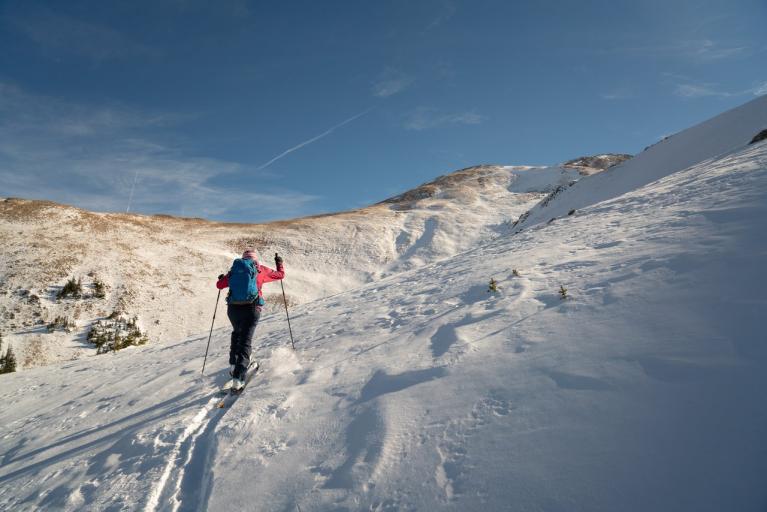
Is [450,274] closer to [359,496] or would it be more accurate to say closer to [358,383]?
[358,383]

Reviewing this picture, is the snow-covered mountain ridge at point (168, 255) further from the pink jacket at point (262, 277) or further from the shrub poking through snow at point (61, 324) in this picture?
the pink jacket at point (262, 277)

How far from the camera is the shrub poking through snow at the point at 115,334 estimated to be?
19.8 meters

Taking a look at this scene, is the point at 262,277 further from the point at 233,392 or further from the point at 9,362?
the point at 9,362

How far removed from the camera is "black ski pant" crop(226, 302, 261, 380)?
699 centimetres

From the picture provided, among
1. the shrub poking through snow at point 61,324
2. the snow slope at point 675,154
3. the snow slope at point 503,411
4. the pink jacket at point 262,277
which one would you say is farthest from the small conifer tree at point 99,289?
the snow slope at point 675,154

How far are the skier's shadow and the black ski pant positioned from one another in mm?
913

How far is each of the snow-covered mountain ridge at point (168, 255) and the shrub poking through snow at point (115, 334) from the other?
46cm

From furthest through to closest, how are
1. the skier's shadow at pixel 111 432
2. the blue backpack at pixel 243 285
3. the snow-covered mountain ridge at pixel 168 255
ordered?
the snow-covered mountain ridge at pixel 168 255 → the blue backpack at pixel 243 285 → the skier's shadow at pixel 111 432

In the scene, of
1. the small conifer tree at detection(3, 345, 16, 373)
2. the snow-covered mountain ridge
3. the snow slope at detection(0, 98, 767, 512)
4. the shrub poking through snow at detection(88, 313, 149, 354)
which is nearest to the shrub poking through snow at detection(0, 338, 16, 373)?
the small conifer tree at detection(3, 345, 16, 373)

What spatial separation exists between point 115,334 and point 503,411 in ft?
80.0

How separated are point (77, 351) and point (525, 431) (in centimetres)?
2424

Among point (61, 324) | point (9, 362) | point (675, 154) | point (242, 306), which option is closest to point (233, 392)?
point (242, 306)

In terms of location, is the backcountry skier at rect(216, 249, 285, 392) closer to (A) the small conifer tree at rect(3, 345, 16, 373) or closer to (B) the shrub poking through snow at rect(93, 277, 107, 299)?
(A) the small conifer tree at rect(3, 345, 16, 373)

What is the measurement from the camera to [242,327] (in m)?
7.18
